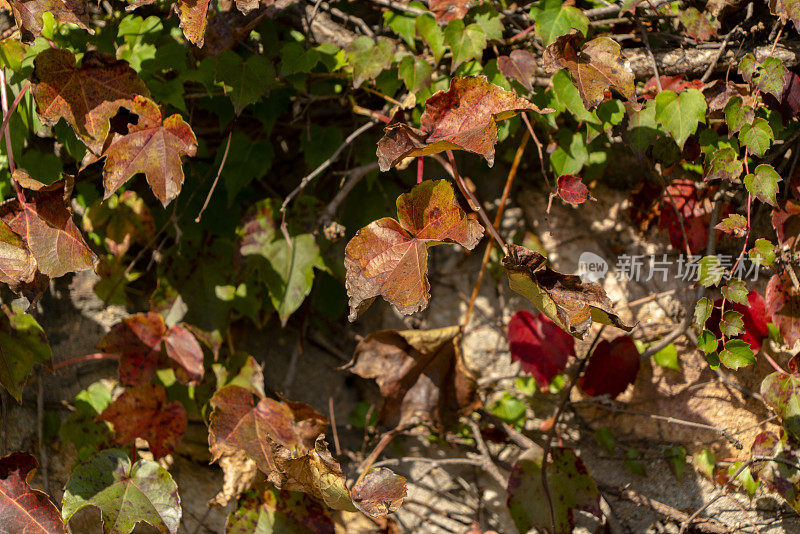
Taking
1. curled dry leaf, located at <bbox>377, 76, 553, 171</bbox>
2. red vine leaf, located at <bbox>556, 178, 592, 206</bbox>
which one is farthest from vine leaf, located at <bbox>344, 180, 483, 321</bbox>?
red vine leaf, located at <bbox>556, 178, 592, 206</bbox>

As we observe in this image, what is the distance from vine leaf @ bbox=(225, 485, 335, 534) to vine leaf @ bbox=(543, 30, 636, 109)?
953mm

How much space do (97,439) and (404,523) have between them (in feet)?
2.35

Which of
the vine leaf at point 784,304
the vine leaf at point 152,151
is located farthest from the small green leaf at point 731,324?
the vine leaf at point 152,151

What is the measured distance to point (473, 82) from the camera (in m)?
1.04

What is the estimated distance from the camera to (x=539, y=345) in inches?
54.4

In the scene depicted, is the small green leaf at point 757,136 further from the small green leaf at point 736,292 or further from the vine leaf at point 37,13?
the vine leaf at point 37,13

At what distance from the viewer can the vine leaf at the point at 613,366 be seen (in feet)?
4.52

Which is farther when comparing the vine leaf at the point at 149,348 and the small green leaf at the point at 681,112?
the vine leaf at the point at 149,348

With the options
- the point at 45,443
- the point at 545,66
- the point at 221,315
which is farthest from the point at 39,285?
the point at 545,66

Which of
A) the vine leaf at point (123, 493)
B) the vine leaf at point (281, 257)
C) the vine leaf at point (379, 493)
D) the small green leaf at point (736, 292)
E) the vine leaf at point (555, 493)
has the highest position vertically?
the small green leaf at point (736, 292)

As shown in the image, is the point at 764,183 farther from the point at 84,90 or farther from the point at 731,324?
the point at 84,90

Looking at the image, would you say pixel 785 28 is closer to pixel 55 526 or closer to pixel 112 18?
pixel 112 18

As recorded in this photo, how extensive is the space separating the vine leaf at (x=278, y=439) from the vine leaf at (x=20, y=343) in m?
0.37

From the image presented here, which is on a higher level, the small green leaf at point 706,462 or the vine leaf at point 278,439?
the vine leaf at point 278,439
